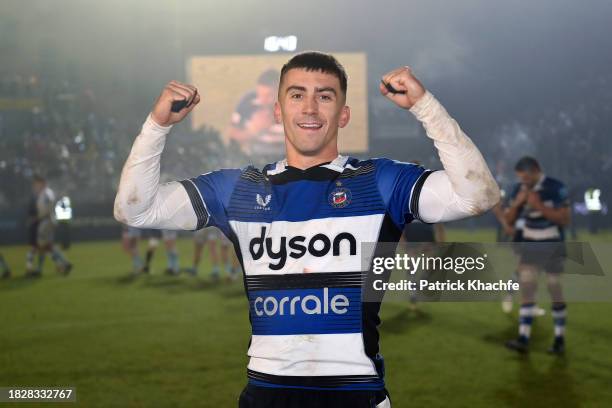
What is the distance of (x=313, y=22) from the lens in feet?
105

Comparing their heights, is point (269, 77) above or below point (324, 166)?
above

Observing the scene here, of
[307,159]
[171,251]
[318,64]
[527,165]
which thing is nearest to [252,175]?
[307,159]

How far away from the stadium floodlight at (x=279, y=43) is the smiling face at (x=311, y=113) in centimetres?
1913

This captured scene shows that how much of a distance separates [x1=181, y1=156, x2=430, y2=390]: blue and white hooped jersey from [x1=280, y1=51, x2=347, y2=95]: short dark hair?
313 mm

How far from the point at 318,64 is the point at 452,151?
0.60 metres

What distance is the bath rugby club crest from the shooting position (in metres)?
2.38

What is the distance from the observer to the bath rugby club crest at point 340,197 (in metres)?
2.38

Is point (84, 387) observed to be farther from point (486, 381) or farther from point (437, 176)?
point (437, 176)

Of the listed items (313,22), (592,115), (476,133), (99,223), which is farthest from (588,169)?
(99,223)

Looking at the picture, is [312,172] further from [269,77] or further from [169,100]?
[269,77]

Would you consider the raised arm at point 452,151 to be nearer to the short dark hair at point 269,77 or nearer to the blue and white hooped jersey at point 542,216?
the blue and white hooped jersey at point 542,216

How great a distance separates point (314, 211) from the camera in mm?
2387

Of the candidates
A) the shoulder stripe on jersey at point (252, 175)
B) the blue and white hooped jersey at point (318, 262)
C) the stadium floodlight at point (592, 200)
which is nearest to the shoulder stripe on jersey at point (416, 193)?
the blue and white hooped jersey at point (318, 262)

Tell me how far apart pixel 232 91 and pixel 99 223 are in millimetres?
6873
